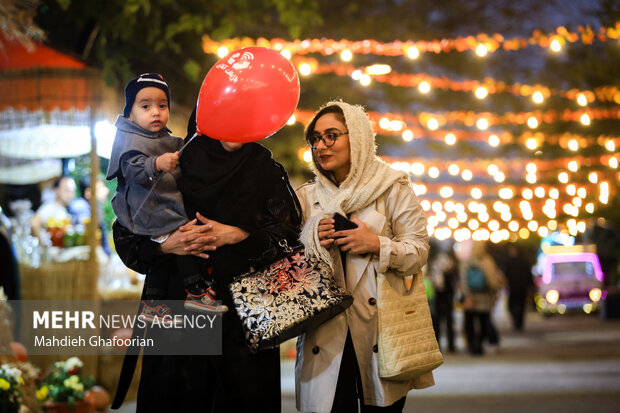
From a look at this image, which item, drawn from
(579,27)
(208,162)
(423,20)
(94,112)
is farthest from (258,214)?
(423,20)

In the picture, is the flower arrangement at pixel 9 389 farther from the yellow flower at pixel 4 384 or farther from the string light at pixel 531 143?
the string light at pixel 531 143

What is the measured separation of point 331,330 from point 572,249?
2551cm

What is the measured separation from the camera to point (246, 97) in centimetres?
373

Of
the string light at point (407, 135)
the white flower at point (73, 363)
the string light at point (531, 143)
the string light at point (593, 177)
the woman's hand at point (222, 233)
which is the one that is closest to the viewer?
the woman's hand at point (222, 233)

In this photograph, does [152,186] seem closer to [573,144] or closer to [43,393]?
[43,393]

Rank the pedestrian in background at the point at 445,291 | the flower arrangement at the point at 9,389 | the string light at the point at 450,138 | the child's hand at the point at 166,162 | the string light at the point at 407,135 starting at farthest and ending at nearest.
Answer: the string light at the point at 450,138
the string light at the point at 407,135
the pedestrian in background at the point at 445,291
the flower arrangement at the point at 9,389
the child's hand at the point at 166,162

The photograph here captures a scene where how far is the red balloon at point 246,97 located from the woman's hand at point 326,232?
1.73 ft

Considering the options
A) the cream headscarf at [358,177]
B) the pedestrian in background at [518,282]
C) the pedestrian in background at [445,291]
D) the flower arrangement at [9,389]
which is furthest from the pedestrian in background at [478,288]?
the cream headscarf at [358,177]

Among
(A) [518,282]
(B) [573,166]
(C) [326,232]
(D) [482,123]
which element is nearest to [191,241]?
(C) [326,232]

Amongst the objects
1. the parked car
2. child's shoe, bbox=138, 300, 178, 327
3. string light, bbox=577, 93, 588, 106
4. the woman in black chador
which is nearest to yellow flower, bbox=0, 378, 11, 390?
the woman in black chador

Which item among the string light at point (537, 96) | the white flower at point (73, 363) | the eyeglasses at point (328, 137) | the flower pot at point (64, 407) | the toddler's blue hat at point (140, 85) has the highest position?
the string light at point (537, 96)

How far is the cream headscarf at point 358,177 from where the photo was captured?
4.09 m

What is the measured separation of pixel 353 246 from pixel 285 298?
46cm

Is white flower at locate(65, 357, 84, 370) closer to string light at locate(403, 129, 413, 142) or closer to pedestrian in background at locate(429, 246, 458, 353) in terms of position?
pedestrian in background at locate(429, 246, 458, 353)
